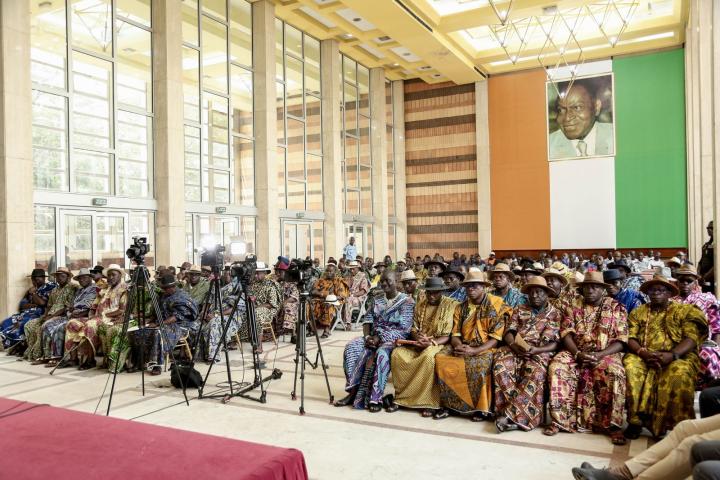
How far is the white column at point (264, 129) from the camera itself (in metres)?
14.5

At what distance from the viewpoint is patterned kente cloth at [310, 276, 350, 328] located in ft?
32.8

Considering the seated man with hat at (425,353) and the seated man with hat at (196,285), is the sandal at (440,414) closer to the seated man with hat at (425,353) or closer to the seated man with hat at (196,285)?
the seated man with hat at (425,353)

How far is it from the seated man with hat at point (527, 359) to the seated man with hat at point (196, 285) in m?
5.19

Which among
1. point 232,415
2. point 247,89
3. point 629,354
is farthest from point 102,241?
point 629,354

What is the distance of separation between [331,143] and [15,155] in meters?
9.79

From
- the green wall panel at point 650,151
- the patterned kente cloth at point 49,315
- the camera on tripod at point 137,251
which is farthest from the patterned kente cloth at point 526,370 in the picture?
the green wall panel at point 650,151

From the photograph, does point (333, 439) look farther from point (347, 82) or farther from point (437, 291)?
point (347, 82)

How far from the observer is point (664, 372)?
4211 millimetres

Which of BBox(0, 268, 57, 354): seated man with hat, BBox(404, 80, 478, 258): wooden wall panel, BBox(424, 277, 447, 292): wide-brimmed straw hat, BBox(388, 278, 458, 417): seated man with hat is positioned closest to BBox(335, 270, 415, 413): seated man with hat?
BBox(388, 278, 458, 417): seated man with hat

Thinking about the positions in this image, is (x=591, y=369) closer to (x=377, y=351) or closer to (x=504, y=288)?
(x=504, y=288)

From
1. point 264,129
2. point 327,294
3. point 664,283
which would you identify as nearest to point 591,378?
point 664,283

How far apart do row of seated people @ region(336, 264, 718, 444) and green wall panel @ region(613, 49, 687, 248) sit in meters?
14.3

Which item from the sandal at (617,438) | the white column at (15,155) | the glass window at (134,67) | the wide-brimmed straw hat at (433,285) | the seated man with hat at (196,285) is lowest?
the sandal at (617,438)

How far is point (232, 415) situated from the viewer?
200 inches
